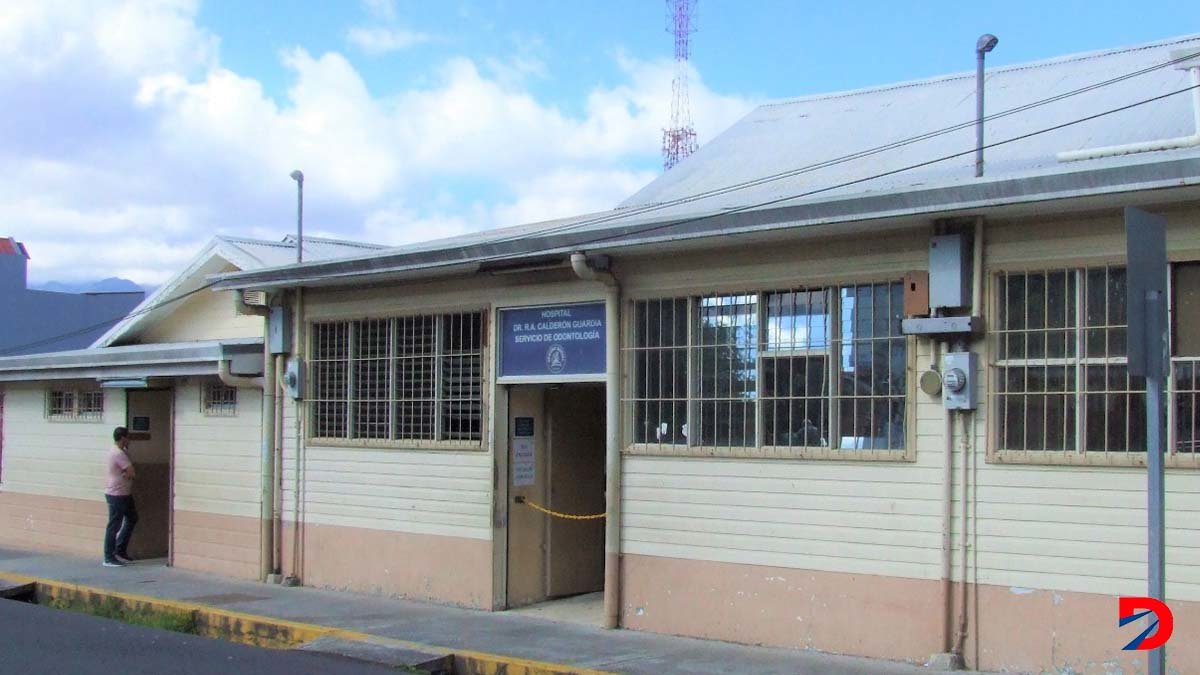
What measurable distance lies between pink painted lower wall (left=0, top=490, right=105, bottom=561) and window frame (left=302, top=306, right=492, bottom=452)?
4.48 metres

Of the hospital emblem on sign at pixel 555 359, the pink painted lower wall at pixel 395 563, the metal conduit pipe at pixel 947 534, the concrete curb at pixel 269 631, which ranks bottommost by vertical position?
the concrete curb at pixel 269 631

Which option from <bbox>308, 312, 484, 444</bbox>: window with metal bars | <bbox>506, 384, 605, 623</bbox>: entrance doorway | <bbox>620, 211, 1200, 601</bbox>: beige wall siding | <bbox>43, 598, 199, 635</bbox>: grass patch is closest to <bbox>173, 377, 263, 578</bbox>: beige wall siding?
<bbox>308, 312, 484, 444</bbox>: window with metal bars

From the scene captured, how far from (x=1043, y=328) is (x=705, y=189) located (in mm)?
4904

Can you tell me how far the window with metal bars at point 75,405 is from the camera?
16.8 metres

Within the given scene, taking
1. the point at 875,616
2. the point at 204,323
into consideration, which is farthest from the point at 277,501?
the point at 875,616

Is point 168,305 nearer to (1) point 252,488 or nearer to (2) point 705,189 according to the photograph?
(1) point 252,488

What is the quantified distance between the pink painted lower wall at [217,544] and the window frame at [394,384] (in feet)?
4.99

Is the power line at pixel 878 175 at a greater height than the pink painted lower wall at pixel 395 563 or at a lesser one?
greater

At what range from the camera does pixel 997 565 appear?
8586mm

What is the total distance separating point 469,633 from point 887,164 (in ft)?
18.3

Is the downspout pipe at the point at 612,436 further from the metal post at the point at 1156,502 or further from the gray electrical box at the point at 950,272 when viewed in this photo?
the metal post at the point at 1156,502

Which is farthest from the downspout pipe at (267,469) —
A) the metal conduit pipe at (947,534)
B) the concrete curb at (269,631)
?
the metal conduit pipe at (947,534)

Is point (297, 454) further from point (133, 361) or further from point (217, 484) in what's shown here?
point (133, 361)

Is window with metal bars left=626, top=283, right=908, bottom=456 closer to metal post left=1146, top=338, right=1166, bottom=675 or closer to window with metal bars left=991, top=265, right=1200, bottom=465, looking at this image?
window with metal bars left=991, top=265, right=1200, bottom=465
